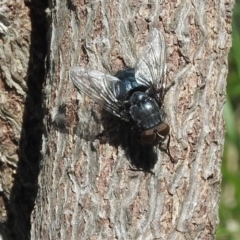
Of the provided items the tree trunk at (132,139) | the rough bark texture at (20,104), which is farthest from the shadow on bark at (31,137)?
the tree trunk at (132,139)

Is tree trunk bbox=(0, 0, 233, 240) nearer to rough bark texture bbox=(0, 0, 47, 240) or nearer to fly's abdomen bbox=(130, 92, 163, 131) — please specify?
fly's abdomen bbox=(130, 92, 163, 131)

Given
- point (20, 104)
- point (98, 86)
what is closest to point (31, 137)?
point (20, 104)

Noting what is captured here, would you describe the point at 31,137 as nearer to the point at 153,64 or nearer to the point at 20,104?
the point at 20,104

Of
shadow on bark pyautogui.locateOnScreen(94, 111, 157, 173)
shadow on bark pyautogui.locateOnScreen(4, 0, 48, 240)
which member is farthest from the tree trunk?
shadow on bark pyautogui.locateOnScreen(4, 0, 48, 240)

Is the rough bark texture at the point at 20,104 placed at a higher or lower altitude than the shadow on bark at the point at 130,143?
higher

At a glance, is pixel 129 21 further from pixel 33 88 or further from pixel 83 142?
pixel 33 88

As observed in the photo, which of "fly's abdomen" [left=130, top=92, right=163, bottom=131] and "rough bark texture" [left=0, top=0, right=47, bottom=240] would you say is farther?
"rough bark texture" [left=0, top=0, right=47, bottom=240]

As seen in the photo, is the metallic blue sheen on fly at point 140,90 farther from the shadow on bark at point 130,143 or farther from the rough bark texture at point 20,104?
the rough bark texture at point 20,104
